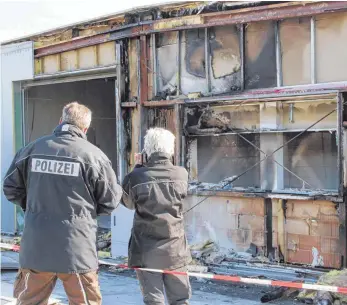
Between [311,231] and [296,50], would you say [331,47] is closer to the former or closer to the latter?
[296,50]

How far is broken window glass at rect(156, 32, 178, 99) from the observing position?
894 centimetres

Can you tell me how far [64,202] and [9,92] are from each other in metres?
8.28

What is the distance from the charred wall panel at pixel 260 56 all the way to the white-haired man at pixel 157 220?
383cm

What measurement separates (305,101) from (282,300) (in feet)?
9.00

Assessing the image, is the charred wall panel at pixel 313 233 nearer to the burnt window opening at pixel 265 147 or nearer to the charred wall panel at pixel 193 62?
the burnt window opening at pixel 265 147

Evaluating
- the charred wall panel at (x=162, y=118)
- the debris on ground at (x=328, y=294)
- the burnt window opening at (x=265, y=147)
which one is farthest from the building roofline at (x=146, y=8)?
the debris on ground at (x=328, y=294)

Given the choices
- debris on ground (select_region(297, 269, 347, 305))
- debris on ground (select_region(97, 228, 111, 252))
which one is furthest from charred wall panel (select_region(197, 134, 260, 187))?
debris on ground (select_region(97, 228, 111, 252))

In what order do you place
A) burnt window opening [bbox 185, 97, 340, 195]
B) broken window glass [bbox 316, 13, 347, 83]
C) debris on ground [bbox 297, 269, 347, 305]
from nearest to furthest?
debris on ground [bbox 297, 269, 347, 305] < broken window glass [bbox 316, 13, 347, 83] < burnt window opening [bbox 185, 97, 340, 195]

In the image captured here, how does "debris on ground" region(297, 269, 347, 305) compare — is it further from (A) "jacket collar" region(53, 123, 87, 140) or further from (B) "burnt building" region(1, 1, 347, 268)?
(A) "jacket collar" region(53, 123, 87, 140)

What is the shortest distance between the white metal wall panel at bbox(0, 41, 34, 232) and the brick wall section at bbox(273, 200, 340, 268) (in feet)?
20.8

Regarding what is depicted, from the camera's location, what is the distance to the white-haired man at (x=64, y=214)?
396cm

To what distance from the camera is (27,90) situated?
38.8ft

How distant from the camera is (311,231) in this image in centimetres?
753

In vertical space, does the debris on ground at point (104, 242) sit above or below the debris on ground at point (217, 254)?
below
